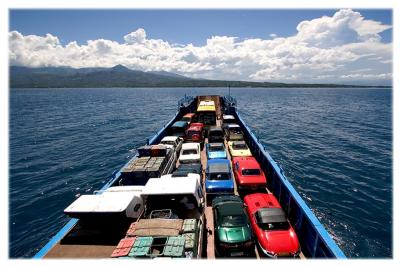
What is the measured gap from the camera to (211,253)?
33.7 feet

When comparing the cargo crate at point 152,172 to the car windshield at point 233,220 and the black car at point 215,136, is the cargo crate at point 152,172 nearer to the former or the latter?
the car windshield at point 233,220

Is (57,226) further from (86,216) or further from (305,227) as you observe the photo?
(305,227)

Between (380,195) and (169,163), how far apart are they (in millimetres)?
19822

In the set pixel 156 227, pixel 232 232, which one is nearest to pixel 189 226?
pixel 156 227

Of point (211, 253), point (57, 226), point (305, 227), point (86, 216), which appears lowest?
point (57, 226)

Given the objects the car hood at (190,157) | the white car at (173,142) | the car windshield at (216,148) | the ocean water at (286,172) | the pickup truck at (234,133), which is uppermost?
the pickup truck at (234,133)

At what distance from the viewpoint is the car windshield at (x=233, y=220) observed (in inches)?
408

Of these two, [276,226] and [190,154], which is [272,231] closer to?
[276,226]

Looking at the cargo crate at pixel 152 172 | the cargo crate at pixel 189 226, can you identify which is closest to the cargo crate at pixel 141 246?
the cargo crate at pixel 189 226

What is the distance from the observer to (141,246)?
24.3 feet

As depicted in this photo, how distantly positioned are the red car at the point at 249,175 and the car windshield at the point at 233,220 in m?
4.00

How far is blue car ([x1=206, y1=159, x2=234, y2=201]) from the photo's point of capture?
1419cm

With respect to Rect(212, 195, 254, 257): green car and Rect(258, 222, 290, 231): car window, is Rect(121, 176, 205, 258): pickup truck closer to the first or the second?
Rect(212, 195, 254, 257): green car
